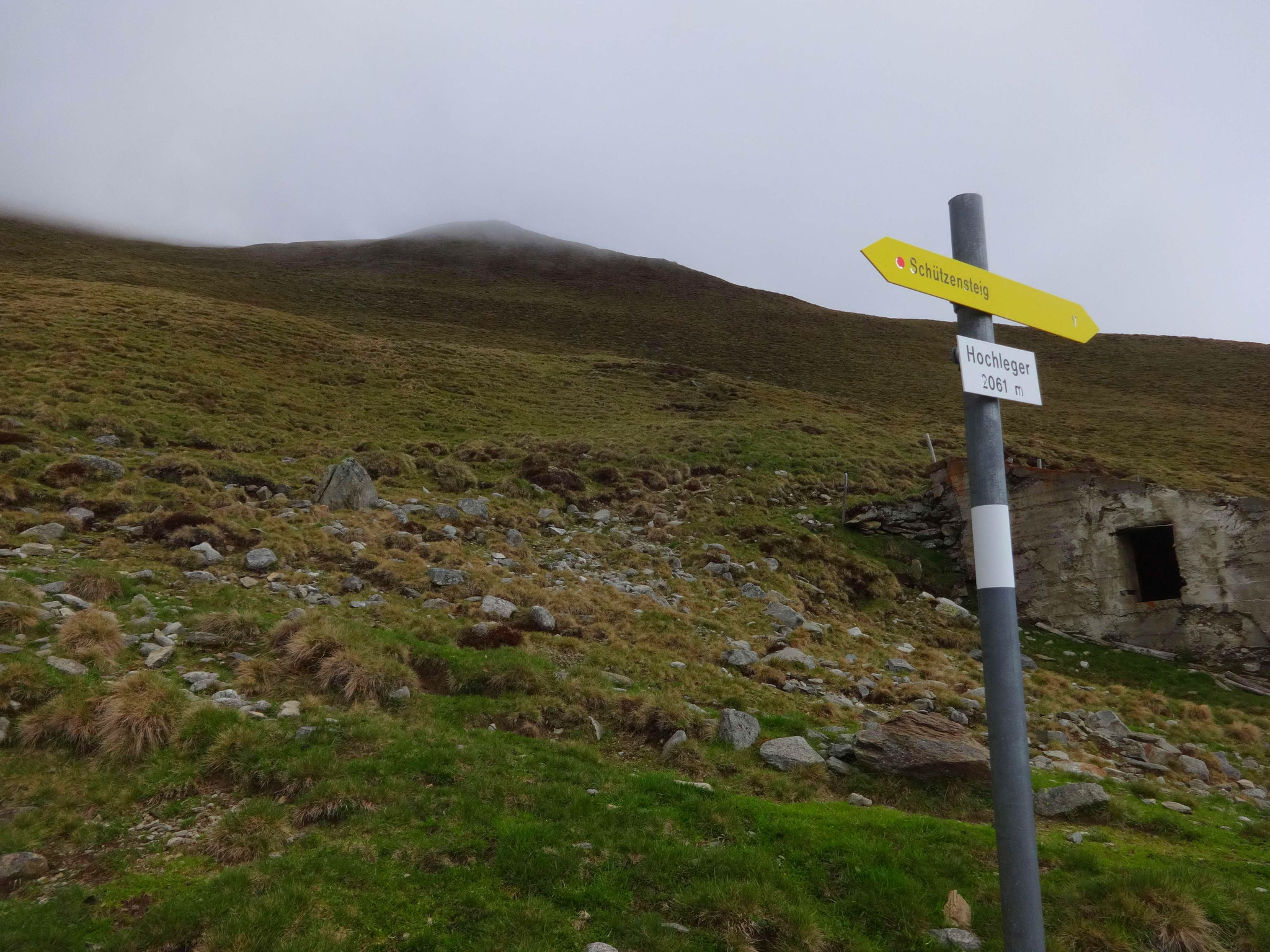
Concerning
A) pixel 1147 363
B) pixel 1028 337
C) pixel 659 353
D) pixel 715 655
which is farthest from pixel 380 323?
pixel 1147 363

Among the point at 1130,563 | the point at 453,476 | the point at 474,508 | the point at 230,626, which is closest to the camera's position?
the point at 230,626

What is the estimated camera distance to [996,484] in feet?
12.5

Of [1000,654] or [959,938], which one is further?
[959,938]

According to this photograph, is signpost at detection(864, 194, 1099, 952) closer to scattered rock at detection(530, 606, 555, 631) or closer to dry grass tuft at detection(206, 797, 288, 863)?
dry grass tuft at detection(206, 797, 288, 863)

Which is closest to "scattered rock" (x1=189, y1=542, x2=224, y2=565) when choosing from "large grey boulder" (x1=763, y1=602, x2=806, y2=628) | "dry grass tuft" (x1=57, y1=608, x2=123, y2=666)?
"dry grass tuft" (x1=57, y1=608, x2=123, y2=666)

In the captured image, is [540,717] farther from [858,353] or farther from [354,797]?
[858,353]

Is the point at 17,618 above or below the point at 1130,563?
above

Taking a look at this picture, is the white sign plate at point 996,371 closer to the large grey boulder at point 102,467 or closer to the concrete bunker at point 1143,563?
the concrete bunker at point 1143,563

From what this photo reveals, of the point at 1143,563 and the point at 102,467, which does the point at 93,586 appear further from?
the point at 1143,563

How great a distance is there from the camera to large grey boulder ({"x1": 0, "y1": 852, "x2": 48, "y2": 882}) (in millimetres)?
5141

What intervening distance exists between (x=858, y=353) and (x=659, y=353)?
763 inches

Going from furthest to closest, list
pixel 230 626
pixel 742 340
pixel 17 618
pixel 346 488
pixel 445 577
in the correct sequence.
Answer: pixel 742 340 → pixel 346 488 → pixel 445 577 → pixel 230 626 → pixel 17 618

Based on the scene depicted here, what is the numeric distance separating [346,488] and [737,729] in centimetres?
1297

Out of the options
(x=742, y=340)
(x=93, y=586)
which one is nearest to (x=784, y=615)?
(x=93, y=586)
